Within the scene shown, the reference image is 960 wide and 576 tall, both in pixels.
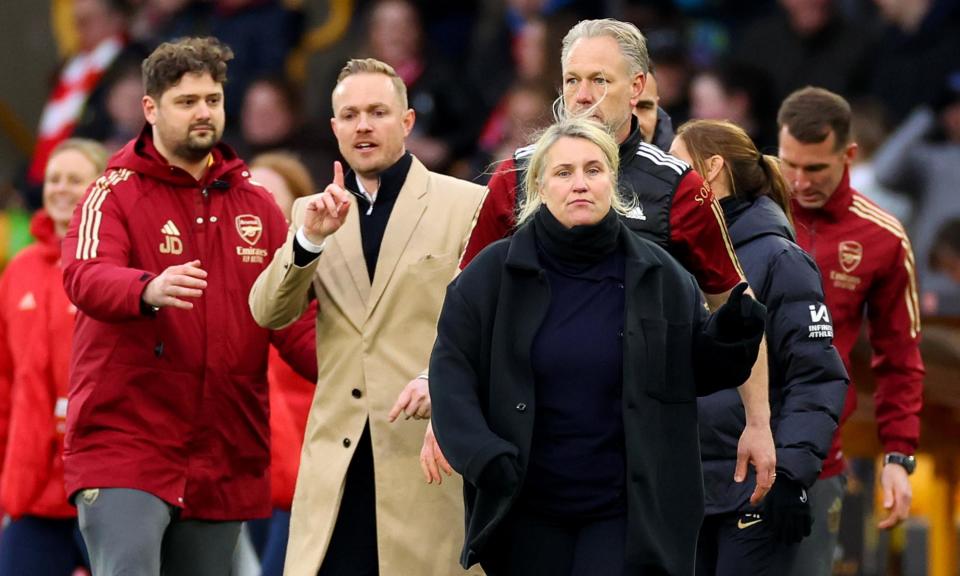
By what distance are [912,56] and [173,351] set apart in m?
Answer: 7.34

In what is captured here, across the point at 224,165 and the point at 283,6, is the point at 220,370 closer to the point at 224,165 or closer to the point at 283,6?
the point at 224,165

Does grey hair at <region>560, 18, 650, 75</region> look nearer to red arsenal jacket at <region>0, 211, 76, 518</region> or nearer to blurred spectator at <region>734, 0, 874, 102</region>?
red arsenal jacket at <region>0, 211, 76, 518</region>

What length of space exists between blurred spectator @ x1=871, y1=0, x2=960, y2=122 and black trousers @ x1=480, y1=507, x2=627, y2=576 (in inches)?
311

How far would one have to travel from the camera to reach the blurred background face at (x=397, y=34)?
15336mm

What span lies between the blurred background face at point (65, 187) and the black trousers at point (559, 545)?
347 cm

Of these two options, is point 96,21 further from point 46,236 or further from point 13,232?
point 46,236

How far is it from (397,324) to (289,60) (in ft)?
31.8

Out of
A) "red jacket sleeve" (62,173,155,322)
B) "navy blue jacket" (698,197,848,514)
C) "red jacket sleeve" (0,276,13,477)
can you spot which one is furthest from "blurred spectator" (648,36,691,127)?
"red jacket sleeve" (62,173,155,322)

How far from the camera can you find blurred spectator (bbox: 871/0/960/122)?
14.0m

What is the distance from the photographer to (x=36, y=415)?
353 inches

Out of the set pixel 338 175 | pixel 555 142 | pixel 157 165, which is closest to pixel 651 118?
pixel 338 175

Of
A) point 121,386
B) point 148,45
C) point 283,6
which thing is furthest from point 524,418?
point 148,45

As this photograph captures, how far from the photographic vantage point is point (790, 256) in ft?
25.8

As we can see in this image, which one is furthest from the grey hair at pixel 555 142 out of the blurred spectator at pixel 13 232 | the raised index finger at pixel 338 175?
the blurred spectator at pixel 13 232
